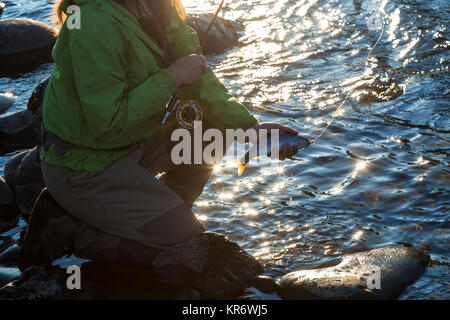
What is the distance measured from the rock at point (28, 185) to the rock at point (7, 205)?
5cm

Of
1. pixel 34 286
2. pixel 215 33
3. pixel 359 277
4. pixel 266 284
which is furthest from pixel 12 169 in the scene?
pixel 215 33

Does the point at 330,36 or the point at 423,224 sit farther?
the point at 330,36

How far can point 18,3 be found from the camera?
13133 mm

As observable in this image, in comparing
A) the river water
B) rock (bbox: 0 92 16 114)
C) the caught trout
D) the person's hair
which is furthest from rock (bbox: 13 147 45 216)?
rock (bbox: 0 92 16 114)

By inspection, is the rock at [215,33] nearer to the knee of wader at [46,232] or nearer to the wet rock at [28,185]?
the wet rock at [28,185]

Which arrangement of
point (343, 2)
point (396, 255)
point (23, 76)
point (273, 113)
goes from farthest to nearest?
point (343, 2)
point (23, 76)
point (273, 113)
point (396, 255)

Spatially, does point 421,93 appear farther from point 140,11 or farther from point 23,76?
point 23,76

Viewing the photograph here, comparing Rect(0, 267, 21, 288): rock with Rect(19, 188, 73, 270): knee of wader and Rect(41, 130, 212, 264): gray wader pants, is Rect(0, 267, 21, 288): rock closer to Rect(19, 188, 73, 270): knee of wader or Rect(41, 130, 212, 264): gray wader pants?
Rect(19, 188, 73, 270): knee of wader

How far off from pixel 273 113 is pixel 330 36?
123 inches

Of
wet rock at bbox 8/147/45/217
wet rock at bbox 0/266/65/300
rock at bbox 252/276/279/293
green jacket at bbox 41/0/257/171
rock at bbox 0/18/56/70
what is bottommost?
rock at bbox 252/276/279/293

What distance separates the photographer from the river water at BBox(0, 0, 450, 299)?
4.50 m

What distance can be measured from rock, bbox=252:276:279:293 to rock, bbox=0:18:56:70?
7.09 meters
